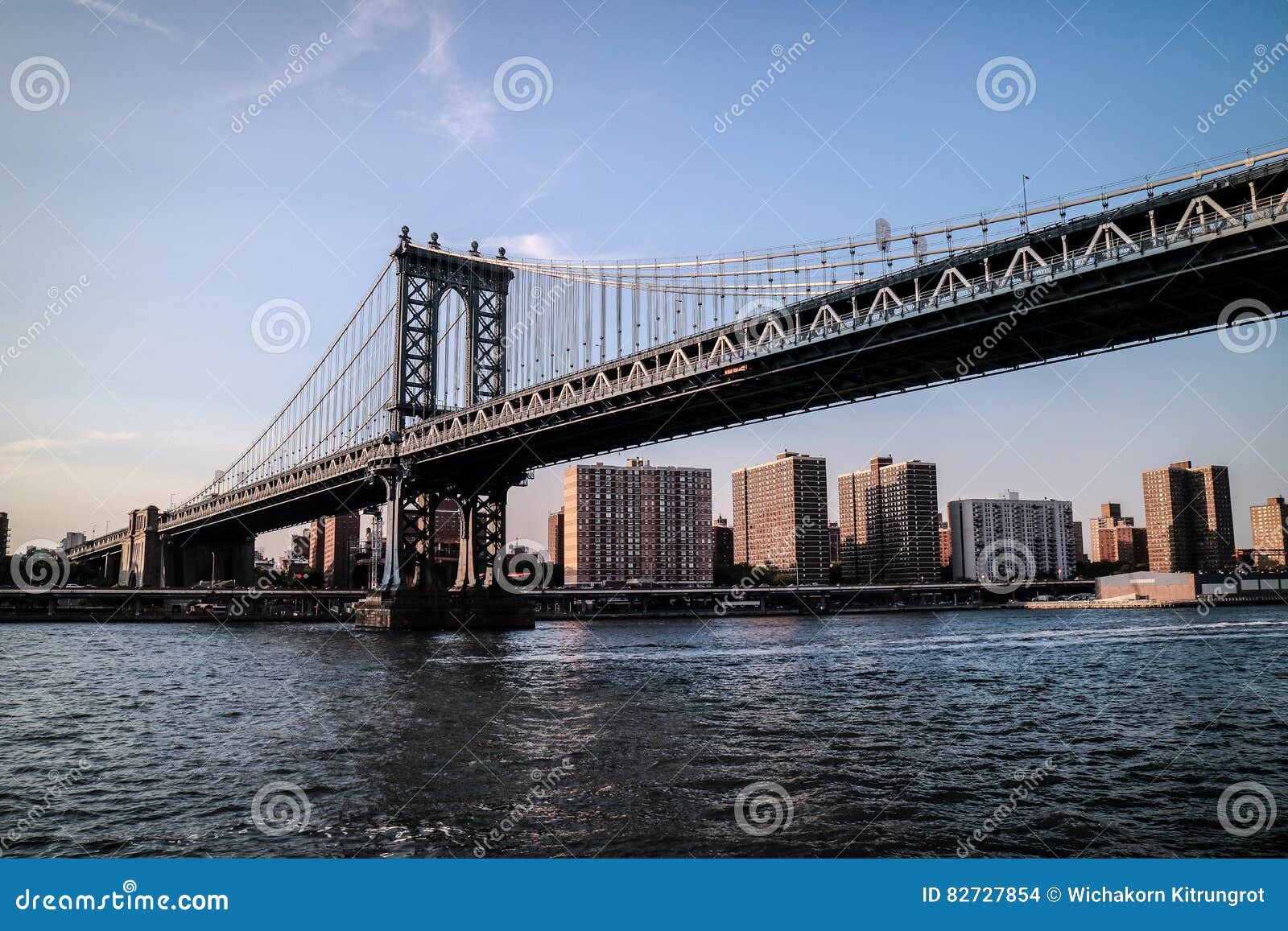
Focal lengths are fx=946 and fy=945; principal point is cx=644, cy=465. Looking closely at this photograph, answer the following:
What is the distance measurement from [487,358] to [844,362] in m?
37.6

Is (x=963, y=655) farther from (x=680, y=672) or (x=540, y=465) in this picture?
(x=540, y=465)

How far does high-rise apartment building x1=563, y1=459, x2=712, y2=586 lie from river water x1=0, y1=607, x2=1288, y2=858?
110300mm

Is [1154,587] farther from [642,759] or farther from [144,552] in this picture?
[642,759]

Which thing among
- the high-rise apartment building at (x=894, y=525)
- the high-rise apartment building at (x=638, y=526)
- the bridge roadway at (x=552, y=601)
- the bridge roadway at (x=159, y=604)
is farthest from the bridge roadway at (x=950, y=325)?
the high-rise apartment building at (x=894, y=525)

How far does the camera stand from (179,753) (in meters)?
18.6

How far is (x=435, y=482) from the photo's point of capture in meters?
68.4

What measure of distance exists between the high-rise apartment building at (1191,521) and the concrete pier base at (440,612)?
468 feet

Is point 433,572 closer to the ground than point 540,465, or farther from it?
closer to the ground

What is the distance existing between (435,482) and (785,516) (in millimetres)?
112023

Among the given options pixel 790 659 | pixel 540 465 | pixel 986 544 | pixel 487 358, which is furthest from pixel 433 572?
pixel 986 544

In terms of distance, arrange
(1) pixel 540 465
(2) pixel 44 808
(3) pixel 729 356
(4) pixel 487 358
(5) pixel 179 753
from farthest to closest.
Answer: (4) pixel 487 358
(1) pixel 540 465
(3) pixel 729 356
(5) pixel 179 753
(2) pixel 44 808

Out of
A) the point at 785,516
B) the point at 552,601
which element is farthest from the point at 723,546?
the point at 552,601

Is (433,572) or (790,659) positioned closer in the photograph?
(790,659)

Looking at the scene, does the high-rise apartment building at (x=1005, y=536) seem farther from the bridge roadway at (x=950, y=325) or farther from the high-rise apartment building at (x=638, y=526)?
the bridge roadway at (x=950, y=325)
